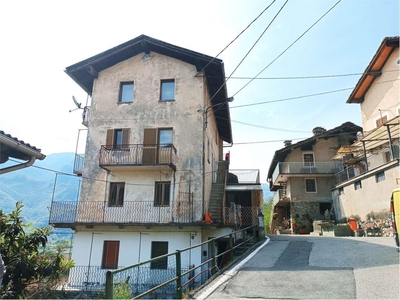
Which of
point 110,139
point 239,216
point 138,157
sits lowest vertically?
point 239,216

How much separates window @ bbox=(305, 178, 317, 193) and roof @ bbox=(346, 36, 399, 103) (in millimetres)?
8915

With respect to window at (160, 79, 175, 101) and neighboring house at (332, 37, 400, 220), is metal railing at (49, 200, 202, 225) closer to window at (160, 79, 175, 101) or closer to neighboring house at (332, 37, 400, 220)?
window at (160, 79, 175, 101)

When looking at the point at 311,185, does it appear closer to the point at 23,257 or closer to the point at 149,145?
the point at 149,145

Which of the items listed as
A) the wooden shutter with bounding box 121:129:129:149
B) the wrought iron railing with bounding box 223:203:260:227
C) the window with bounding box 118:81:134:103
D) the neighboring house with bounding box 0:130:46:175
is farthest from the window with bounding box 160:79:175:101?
the neighboring house with bounding box 0:130:46:175

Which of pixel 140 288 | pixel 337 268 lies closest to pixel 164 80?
pixel 140 288

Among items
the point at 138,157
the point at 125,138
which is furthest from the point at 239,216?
the point at 125,138

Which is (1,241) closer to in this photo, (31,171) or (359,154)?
(359,154)

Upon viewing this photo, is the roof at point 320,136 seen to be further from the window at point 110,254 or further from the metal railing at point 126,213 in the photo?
the window at point 110,254

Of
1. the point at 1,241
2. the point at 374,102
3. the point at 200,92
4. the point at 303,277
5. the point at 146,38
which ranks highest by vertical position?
the point at 146,38

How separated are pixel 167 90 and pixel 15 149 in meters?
13.2

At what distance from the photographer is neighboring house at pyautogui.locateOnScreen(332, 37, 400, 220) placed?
18.0m

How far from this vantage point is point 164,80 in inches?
726

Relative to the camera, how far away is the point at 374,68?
72.4 ft

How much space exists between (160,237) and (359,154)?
63.2 feet
